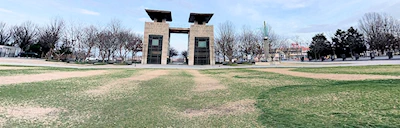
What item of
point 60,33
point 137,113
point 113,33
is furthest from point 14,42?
point 137,113

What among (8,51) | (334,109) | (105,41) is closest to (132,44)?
(105,41)

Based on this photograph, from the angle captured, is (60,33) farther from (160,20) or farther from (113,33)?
(160,20)

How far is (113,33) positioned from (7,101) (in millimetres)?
39250

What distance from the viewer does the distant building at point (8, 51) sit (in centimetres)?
4288

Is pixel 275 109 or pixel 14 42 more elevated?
pixel 14 42

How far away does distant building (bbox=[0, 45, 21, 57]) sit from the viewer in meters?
42.9

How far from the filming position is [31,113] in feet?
14.6

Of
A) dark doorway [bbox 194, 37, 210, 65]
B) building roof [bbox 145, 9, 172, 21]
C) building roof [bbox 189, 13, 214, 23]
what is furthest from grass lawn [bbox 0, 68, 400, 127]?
building roof [bbox 189, 13, 214, 23]

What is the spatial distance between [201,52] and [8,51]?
45458mm

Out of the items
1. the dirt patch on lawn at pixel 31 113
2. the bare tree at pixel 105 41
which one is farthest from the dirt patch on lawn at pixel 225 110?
the bare tree at pixel 105 41

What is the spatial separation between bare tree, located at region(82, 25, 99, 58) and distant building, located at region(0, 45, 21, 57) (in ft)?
61.7

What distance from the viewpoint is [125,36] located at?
43312 mm

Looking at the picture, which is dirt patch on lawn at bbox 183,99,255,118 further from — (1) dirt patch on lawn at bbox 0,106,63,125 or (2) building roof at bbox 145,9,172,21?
(2) building roof at bbox 145,9,172,21

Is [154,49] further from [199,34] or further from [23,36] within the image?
[23,36]
